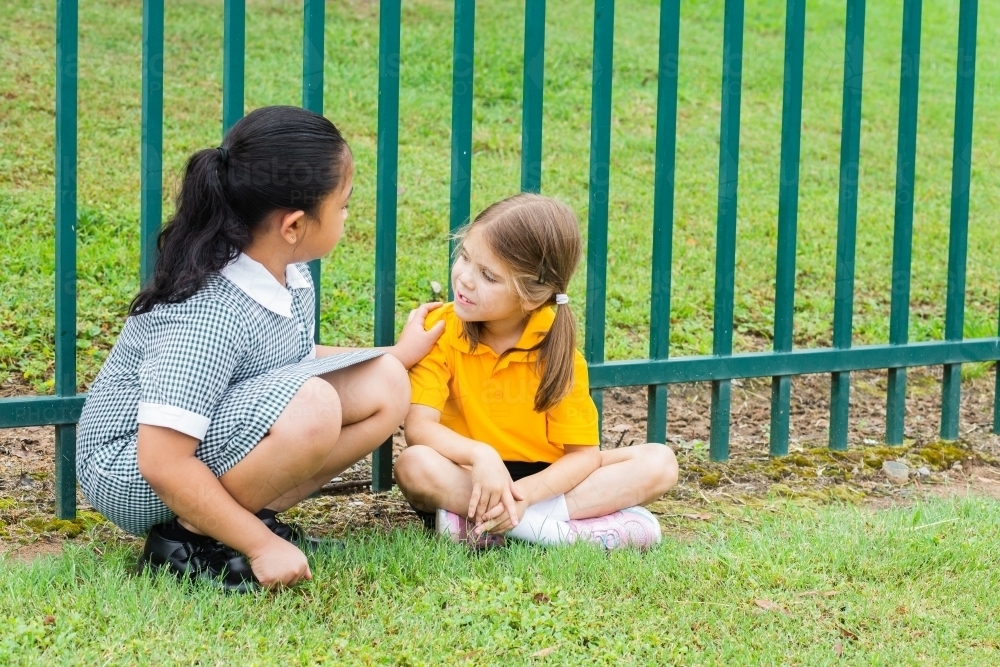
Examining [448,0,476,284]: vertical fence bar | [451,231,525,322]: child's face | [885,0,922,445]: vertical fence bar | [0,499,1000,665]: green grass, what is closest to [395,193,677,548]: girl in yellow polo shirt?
[451,231,525,322]: child's face

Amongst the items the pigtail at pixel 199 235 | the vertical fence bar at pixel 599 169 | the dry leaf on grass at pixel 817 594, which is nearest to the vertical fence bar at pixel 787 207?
the vertical fence bar at pixel 599 169

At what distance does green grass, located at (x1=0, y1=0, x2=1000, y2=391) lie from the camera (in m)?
4.84

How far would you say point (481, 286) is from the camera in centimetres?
280

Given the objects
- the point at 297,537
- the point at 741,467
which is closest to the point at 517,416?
the point at 297,537

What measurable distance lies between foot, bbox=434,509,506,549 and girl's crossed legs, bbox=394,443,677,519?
2 centimetres

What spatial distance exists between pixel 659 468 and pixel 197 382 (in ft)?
4.10

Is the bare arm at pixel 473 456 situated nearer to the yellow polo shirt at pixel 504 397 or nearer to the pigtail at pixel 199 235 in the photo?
the yellow polo shirt at pixel 504 397

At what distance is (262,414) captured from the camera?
2.46 meters

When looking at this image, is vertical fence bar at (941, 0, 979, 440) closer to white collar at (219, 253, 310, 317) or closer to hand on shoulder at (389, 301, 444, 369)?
hand on shoulder at (389, 301, 444, 369)

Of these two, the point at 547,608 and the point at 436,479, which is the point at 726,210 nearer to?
the point at 436,479

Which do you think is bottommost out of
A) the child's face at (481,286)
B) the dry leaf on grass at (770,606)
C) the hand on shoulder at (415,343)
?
the dry leaf on grass at (770,606)

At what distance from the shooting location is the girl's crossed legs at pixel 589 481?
283 cm

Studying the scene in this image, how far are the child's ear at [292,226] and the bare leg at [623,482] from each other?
3.15 ft

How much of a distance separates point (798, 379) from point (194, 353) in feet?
9.89
